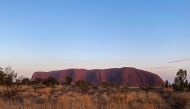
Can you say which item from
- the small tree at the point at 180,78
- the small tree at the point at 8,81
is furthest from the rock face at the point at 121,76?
the small tree at the point at 8,81

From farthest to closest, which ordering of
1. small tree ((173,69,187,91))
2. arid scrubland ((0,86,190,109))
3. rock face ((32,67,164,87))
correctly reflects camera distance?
rock face ((32,67,164,87)), small tree ((173,69,187,91)), arid scrubland ((0,86,190,109))

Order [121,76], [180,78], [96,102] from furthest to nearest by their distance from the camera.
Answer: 1. [121,76]
2. [180,78]
3. [96,102]

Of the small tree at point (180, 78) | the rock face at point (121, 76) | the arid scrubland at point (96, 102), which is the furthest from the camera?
the rock face at point (121, 76)

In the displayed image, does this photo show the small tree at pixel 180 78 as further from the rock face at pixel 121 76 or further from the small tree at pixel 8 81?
the rock face at pixel 121 76

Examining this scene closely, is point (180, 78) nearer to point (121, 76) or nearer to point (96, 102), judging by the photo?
point (96, 102)

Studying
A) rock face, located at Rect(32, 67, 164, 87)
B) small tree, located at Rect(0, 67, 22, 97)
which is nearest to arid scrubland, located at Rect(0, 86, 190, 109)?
small tree, located at Rect(0, 67, 22, 97)

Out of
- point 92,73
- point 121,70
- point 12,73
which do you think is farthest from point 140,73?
point 12,73

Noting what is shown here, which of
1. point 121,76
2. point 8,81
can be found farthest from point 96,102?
point 121,76

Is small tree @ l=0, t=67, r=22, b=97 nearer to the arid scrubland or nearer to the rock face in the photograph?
the arid scrubland

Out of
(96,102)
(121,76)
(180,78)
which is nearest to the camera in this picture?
(96,102)

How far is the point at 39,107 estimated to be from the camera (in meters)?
14.4

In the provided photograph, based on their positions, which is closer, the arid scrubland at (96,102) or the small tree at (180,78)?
the arid scrubland at (96,102)

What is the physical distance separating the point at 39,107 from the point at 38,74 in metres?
165

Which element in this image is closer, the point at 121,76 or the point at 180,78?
the point at 180,78
